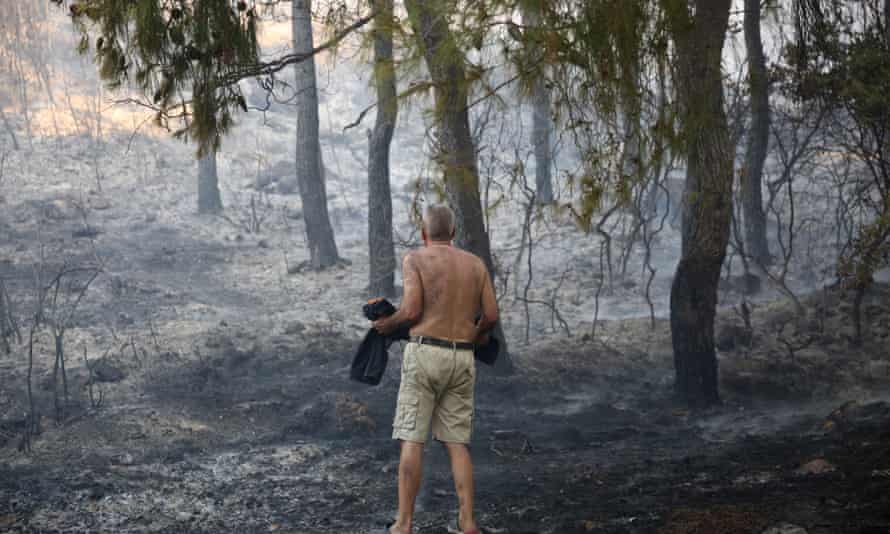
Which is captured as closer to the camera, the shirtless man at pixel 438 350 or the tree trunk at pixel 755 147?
the shirtless man at pixel 438 350

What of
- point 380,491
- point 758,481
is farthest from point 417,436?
point 758,481

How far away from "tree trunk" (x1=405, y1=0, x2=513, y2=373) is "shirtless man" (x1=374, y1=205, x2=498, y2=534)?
188 centimetres

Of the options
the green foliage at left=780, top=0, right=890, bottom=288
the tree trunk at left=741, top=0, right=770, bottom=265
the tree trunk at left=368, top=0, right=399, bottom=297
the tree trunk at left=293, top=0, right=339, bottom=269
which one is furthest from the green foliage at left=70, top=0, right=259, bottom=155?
the tree trunk at left=293, top=0, right=339, bottom=269

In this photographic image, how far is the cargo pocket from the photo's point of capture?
4.57 meters

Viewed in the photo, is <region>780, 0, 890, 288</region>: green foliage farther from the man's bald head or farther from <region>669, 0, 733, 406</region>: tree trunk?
the man's bald head

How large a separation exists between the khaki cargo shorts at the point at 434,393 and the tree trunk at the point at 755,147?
6.77 metres

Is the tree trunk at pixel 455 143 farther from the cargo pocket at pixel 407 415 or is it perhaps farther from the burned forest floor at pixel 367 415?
the cargo pocket at pixel 407 415

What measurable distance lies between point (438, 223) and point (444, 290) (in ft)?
1.22

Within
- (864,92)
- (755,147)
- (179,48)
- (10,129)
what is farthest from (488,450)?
(10,129)

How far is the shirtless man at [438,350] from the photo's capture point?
4.55m

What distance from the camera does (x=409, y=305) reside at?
4.59 m

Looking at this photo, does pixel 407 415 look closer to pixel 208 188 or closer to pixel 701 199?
pixel 701 199

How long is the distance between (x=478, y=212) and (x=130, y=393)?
3.67 m

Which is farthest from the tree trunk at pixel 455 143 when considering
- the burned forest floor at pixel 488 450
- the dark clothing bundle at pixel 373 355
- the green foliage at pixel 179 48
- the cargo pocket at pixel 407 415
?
the cargo pocket at pixel 407 415
